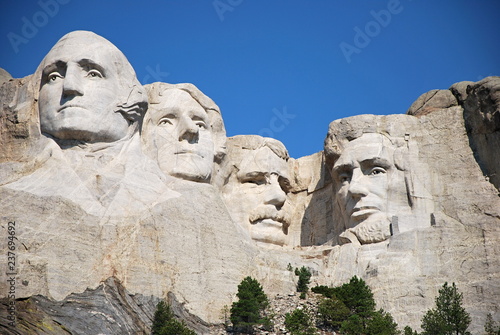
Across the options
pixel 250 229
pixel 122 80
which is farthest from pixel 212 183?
pixel 122 80

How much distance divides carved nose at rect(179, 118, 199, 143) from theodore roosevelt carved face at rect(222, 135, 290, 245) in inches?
87.1

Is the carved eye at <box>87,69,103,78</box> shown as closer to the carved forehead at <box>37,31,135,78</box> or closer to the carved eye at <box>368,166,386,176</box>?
the carved forehead at <box>37,31,135,78</box>

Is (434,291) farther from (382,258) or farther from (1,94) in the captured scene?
(1,94)

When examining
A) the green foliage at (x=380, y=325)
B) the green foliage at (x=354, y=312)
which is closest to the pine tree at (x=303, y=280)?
the green foliage at (x=354, y=312)

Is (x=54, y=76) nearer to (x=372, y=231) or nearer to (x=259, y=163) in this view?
(x=259, y=163)

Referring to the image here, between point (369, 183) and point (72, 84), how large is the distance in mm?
8308

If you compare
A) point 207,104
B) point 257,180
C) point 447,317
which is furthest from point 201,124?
point 447,317

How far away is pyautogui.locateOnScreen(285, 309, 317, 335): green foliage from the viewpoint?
92.8ft

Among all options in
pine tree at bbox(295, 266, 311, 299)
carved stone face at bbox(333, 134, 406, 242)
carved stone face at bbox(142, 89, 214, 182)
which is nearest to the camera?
pine tree at bbox(295, 266, 311, 299)

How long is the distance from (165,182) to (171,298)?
361cm

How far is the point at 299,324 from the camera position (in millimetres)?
28453

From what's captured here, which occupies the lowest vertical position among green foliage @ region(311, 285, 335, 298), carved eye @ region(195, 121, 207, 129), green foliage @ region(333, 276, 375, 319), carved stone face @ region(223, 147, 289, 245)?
green foliage @ region(333, 276, 375, 319)

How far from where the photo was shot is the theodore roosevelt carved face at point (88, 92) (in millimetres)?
30375

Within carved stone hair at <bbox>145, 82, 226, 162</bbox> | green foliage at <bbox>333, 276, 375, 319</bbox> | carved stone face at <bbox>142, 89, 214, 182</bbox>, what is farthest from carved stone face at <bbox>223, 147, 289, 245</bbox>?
green foliage at <bbox>333, 276, 375, 319</bbox>
